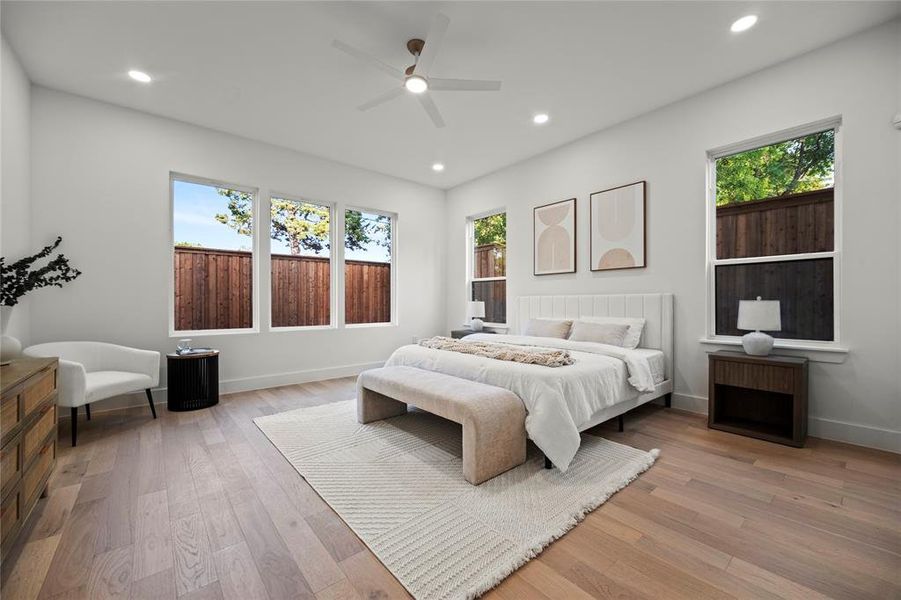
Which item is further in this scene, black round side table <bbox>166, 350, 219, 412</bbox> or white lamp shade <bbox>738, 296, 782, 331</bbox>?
black round side table <bbox>166, 350, 219, 412</bbox>

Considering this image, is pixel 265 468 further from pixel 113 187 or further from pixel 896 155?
pixel 896 155

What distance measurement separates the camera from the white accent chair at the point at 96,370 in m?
2.78

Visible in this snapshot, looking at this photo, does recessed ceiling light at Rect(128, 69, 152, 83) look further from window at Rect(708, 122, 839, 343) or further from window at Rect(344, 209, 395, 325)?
window at Rect(708, 122, 839, 343)

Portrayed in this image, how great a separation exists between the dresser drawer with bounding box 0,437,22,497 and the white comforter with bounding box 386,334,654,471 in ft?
7.67

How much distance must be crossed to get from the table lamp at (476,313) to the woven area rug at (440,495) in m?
2.49

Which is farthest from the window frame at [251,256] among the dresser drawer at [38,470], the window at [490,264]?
the window at [490,264]

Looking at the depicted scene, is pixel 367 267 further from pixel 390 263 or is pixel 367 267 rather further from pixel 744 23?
pixel 744 23

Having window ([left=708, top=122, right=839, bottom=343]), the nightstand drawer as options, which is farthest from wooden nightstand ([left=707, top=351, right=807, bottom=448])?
window ([left=708, top=122, right=839, bottom=343])

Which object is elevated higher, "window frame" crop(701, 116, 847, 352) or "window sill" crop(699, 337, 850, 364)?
"window frame" crop(701, 116, 847, 352)

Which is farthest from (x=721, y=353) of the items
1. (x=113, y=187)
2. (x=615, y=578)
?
(x=113, y=187)

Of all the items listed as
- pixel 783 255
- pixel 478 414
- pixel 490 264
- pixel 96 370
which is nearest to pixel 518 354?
pixel 478 414

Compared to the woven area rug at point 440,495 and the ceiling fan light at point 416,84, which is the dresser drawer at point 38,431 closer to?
the woven area rug at point 440,495

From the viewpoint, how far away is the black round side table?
3.66m

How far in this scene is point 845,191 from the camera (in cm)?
282
